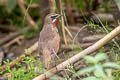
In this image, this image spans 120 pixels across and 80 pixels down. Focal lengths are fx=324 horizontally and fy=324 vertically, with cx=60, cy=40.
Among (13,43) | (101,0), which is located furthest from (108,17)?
(13,43)

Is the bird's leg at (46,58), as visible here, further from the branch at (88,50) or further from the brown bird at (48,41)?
the branch at (88,50)

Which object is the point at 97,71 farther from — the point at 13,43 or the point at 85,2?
the point at 13,43

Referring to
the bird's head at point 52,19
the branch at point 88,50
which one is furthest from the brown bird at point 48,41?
the branch at point 88,50

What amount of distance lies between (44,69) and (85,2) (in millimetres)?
3553

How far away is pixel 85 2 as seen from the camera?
24.4 ft

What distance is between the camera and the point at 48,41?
475cm

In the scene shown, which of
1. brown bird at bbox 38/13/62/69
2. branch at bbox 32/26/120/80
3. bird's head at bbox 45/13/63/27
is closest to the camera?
branch at bbox 32/26/120/80

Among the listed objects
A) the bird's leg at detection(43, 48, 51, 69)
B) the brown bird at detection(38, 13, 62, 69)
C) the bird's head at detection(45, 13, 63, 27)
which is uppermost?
the bird's head at detection(45, 13, 63, 27)

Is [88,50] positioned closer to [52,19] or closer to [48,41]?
[48,41]

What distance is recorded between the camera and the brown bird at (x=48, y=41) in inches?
177

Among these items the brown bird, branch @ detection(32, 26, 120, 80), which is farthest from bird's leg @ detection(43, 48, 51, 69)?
branch @ detection(32, 26, 120, 80)

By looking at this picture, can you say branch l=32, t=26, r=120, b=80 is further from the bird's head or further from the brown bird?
the bird's head

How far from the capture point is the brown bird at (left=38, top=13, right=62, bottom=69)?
4.49 m

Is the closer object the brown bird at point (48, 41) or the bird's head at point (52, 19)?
the brown bird at point (48, 41)
